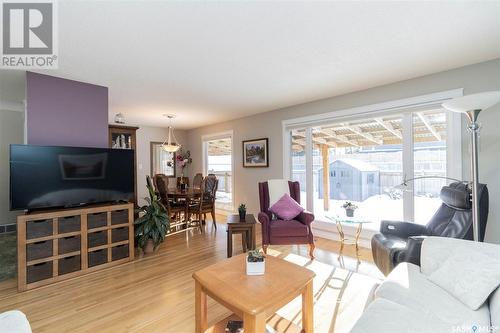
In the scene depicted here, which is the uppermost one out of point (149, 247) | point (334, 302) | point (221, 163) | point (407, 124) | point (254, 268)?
point (407, 124)

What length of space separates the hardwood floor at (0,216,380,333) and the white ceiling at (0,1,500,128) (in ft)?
7.92

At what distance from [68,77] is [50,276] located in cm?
237

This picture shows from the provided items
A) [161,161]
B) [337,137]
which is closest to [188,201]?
[161,161]

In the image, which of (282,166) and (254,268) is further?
(282,166)

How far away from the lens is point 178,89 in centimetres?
339

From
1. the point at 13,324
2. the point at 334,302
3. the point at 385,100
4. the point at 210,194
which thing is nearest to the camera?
the point at 13,324

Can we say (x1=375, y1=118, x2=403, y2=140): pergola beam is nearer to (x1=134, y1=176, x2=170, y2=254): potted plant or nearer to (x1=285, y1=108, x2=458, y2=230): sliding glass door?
(x1=285, y1=108, x2=458, y2=230): sliding glass door

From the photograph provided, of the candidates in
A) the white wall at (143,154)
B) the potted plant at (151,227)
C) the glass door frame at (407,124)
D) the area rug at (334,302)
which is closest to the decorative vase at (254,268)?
the area rug at (334,302)

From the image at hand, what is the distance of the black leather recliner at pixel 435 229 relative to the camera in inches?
77.7

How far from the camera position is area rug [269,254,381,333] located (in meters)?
1.79

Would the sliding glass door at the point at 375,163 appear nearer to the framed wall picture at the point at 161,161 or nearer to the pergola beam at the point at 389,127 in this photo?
the pergola beam at the point at 389,127

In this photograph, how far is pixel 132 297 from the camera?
7.26 feet

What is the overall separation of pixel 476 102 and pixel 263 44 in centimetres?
187

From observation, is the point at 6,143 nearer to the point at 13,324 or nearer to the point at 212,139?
the point at 212,139
